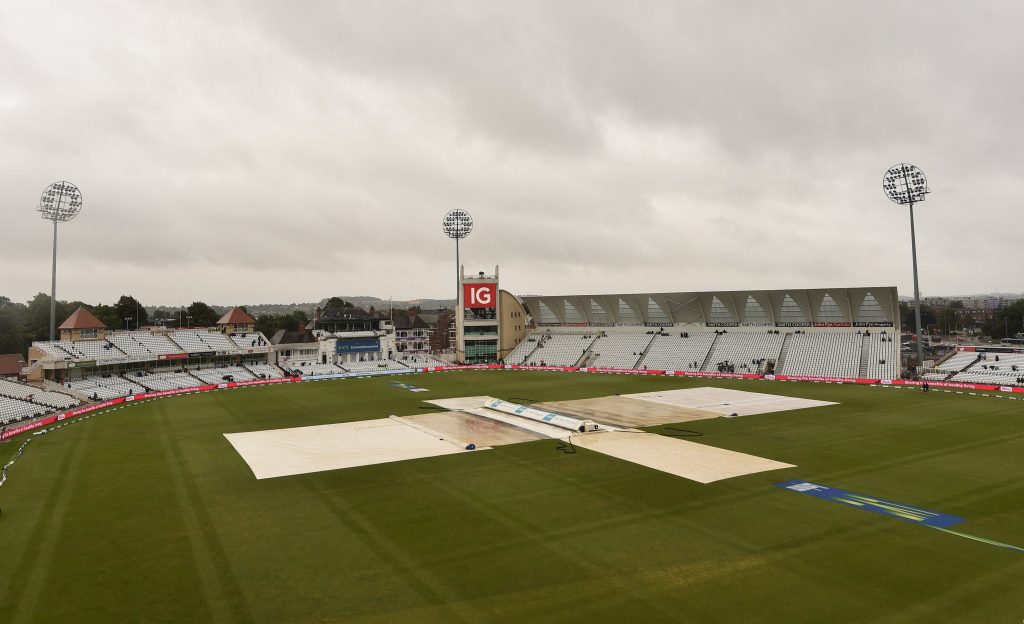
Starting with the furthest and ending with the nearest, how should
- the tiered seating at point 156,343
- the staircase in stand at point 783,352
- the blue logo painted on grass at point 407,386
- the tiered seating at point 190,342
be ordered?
the tiered seating at point 190,342, the tiered seating at point 156,343, the staircase in stand at point 783,352, the blue logo painted on grass at point 407,386

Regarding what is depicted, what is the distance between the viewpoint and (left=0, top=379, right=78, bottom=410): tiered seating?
4647 centimetres

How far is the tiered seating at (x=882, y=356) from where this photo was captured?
59.4 m

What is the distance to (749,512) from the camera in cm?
1942

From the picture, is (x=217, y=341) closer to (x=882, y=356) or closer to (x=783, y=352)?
(x=783, y=352)

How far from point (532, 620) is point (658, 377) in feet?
182

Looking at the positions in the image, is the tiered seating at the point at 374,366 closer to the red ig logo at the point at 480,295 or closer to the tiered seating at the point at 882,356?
the red ig logo at the point at 480,295

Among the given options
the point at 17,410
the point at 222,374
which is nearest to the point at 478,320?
the point at 222,374

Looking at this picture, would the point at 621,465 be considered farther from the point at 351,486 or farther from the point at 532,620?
the point at 532,620

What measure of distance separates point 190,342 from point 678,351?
212ft

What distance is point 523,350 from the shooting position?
8788 cm

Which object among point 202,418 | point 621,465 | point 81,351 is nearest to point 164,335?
point 81,351

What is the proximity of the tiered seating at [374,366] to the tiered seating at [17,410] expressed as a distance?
1422 inches

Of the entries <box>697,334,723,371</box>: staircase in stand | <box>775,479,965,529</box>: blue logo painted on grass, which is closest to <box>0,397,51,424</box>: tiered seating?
<box>775,479,965,529</box>: blue logo painted on grass

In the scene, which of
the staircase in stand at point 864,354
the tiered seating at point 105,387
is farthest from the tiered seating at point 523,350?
the tiered seating at point 105,387
